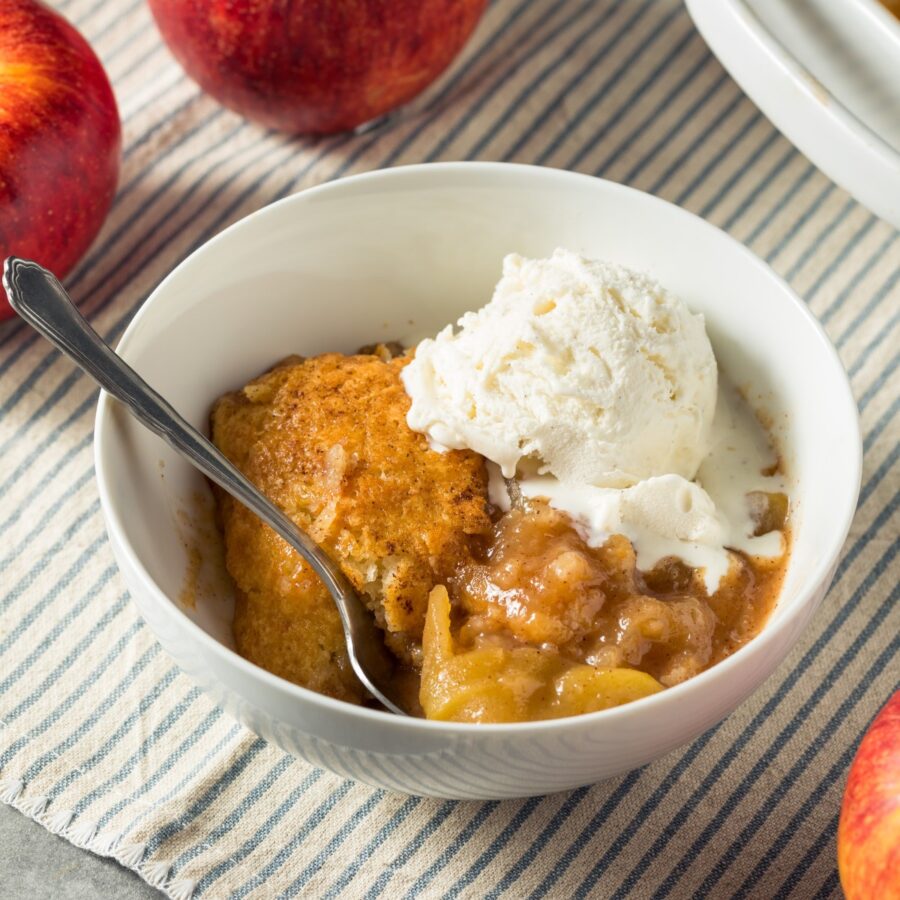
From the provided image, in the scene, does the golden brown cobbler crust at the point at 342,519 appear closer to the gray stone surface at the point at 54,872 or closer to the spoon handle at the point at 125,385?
the spoon handle at the point at 125,385

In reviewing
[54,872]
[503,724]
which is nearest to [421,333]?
[503,724]

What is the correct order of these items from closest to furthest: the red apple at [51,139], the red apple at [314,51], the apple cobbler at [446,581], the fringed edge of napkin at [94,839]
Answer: the apple cobbler at [446,581] → the fringed edge of napkin at [94,839] → the red apple at [51,139] → the red apple at [314,51]

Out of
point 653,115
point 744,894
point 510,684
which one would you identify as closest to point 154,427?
point 510,684

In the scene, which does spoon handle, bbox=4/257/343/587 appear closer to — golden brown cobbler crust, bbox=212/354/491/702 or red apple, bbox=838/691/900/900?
golden brown cobbler crust, bbox=212/354/491/702

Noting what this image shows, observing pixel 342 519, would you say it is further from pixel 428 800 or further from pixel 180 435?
pixel 428 800

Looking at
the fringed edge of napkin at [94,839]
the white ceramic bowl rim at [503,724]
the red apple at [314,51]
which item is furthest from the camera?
the red apple at [314,51]

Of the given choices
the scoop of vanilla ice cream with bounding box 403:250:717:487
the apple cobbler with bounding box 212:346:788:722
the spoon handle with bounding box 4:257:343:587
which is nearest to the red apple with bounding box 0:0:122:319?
the spoon handle with bounding box 4:257:343:587

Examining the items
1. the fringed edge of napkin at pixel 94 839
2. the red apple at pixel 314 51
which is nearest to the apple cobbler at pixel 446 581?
the fringed edge of napkin at pixel 94 839
